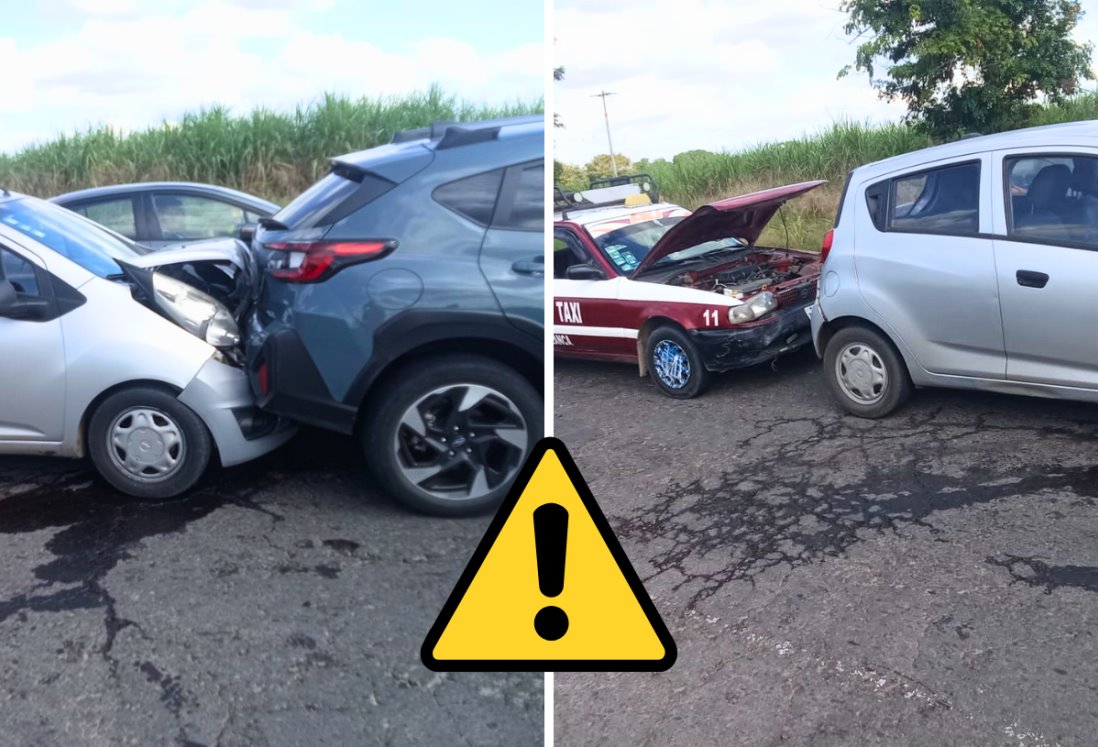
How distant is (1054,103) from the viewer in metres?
6.97

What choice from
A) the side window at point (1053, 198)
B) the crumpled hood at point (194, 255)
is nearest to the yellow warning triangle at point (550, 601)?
the crumpled hood at point (194, 255)

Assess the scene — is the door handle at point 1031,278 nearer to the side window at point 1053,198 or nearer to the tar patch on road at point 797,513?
the side window at point 1053,198

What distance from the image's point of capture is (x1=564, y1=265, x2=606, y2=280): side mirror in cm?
609

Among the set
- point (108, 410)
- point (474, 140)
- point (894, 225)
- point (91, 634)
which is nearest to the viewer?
point (474, 140)

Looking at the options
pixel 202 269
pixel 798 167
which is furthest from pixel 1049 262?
pixel 798 167

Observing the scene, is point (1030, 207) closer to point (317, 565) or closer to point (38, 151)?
point (317, 565)

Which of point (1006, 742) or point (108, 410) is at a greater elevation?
point (108, 410)

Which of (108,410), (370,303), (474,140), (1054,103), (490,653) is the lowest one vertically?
(490,653)

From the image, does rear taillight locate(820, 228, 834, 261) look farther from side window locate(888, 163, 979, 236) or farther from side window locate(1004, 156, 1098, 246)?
side window locate(1004, 156, 1098, 246)

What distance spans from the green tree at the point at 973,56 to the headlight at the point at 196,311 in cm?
564

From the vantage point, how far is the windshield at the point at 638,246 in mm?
6035

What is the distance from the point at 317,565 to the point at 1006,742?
5.45ft

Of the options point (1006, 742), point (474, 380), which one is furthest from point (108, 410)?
point (1006, 742)

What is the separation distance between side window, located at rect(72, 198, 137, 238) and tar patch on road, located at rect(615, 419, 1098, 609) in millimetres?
3122
